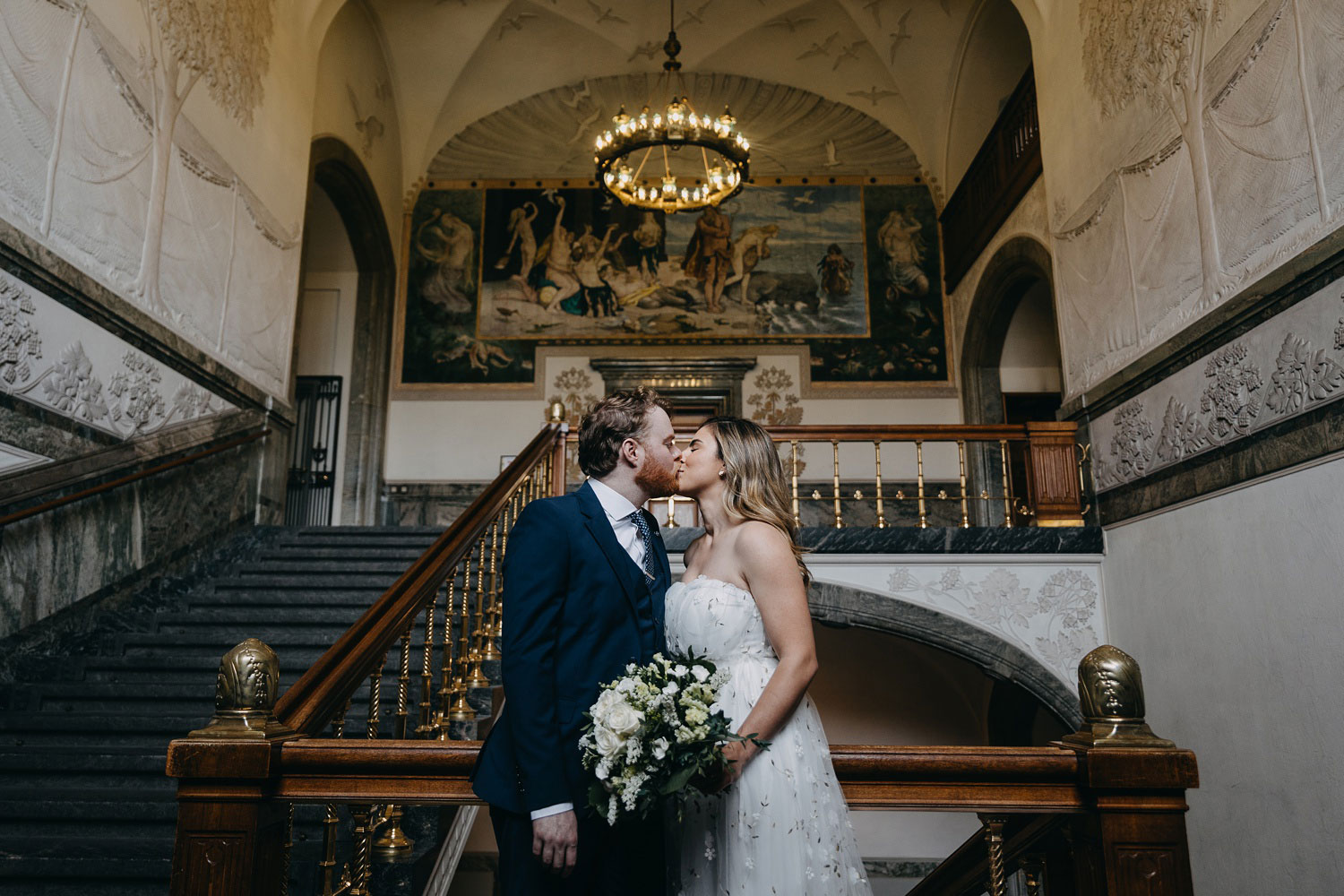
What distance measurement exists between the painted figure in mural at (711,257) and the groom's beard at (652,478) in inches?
403

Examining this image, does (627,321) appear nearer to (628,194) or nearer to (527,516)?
(628,194)

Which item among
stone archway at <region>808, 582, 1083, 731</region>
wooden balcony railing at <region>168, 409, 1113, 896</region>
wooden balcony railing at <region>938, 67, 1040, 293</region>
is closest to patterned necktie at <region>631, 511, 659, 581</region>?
wooden balcony railing at <region>168, 409, 1113, 896</region>

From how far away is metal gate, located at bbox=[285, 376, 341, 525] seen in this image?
36.7ft

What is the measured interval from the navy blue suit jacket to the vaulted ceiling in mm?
11194

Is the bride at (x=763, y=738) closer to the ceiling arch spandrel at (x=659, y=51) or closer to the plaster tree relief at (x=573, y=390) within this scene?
the plaster tree relief at (x=573, y=390)

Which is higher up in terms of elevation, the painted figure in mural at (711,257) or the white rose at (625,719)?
the painted figure in mural at (711,257)

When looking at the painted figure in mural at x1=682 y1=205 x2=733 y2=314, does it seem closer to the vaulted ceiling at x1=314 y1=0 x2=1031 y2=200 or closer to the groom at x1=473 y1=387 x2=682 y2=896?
the vaulted ceiling at x1=314 y1=0 x2=1031 y2=200

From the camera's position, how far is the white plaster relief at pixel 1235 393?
422cm

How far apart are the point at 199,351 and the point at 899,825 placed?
25.9 feet

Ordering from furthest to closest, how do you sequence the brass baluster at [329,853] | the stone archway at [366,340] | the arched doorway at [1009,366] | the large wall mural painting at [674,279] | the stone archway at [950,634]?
the large wall mural painting at [674,279] < the stone archway at [366,340] < the arched doorway at [1009,366] < the stone archway at [950,634] < the brass baluster at [329,853]

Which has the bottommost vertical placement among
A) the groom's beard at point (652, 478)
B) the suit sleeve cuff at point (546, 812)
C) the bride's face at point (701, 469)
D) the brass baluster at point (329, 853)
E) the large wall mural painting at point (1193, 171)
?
the brass baluster at point (329, 853)

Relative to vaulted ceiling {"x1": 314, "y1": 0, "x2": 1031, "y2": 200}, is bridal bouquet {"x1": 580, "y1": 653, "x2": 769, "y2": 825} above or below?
below

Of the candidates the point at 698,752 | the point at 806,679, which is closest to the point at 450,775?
the point at 698,752

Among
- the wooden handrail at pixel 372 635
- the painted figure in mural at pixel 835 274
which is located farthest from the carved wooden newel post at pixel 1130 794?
the painted figure in mural at pixel 835 274
